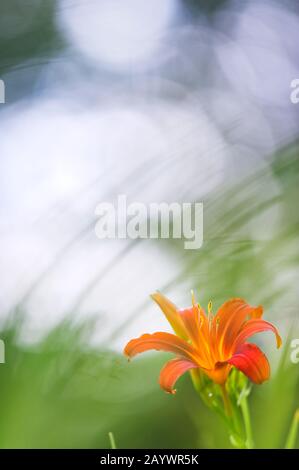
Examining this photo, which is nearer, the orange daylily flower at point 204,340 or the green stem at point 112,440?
the orange daylily flower at point 204,340

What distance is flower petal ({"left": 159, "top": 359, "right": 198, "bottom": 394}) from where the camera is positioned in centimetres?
80

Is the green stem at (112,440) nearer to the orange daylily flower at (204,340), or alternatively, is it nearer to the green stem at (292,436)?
the orange daylily flower at (204,340)

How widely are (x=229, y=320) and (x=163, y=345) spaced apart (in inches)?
4.2

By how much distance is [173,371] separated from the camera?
805 millimetres

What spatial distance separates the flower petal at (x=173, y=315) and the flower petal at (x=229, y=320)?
0.05m

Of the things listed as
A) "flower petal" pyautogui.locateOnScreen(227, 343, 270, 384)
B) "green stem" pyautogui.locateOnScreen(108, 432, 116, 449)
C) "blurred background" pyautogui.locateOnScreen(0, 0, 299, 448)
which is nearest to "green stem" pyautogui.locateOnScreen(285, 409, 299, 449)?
"blurred background" pyautogui.locateOnScreen(0, 0, 299, 448)

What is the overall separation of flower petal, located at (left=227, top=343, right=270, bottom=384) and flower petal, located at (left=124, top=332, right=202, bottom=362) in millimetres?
63

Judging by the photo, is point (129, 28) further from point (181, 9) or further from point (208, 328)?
point (208, 328)

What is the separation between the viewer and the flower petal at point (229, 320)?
0.81 m

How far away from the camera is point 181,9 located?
37.4 inches

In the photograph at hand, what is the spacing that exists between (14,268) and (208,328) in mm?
336

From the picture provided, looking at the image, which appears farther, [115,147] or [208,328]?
[115,147]

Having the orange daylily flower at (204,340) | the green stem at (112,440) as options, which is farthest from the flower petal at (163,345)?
the green stem at (112,440)
